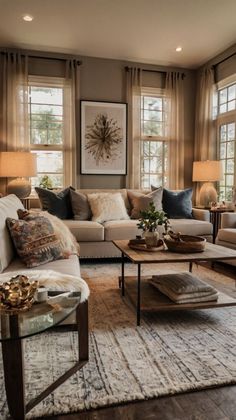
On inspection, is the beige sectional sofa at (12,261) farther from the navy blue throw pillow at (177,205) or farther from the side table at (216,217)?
the side table at (216,217)

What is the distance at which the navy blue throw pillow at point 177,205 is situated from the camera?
174 inches

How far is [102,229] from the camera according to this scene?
3.79 metres

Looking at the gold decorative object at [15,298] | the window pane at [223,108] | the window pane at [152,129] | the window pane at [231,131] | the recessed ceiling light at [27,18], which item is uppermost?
the recessed ceiling light at [27,18]

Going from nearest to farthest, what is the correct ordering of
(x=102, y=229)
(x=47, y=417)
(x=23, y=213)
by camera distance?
(x=47, y=417) < (x=23, y=213) < (x=102, y=229)

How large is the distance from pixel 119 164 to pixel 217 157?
1579mm

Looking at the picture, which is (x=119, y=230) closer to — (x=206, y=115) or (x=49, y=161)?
(x=49, y=161)

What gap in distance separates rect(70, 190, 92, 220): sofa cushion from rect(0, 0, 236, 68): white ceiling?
210 centimetres

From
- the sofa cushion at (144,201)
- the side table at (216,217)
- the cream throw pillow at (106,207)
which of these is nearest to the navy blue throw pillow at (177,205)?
the sofa cushion at (144,201)

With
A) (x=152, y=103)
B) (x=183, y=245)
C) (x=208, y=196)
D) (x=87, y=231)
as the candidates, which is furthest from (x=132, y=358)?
(x=152, y=103)

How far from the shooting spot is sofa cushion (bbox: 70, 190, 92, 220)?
4.16 m

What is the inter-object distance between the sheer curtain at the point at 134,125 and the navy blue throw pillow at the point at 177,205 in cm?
83

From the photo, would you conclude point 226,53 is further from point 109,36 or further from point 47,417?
point 47,417

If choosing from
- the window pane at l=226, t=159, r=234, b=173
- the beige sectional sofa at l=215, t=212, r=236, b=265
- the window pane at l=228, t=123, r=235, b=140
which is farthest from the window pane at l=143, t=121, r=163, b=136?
the beige sectional sofa at l=215, t=212, r=236, b=265

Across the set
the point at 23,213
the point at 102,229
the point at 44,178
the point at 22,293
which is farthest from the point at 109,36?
the point at 22,293
